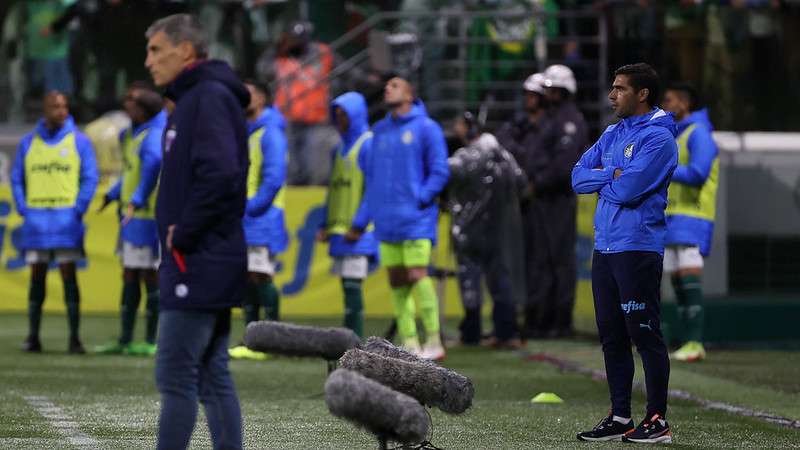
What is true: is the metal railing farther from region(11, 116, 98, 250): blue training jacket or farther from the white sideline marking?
the white sideline marking

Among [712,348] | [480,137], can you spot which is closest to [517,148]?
[480,137]

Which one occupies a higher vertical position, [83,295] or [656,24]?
[656,24]

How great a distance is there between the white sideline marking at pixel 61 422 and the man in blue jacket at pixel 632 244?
2.48 metres

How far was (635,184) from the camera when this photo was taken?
895cm

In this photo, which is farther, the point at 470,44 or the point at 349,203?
the point at 470,44

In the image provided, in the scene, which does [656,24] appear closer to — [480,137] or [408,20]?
[408,20]

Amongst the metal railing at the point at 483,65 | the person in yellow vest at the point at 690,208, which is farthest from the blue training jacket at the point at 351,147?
the metal railing at the point at 483,65

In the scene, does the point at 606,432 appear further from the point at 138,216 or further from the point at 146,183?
the point at 138,216

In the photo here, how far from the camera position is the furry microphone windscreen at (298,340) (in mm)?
10555

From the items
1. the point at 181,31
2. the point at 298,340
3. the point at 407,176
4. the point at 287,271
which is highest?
the point at 181,31

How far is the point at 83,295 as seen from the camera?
66.0 ft

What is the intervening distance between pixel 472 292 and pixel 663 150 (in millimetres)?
7402

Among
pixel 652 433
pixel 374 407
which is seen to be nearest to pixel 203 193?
pixel 374 407

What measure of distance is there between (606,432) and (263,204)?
552cm
